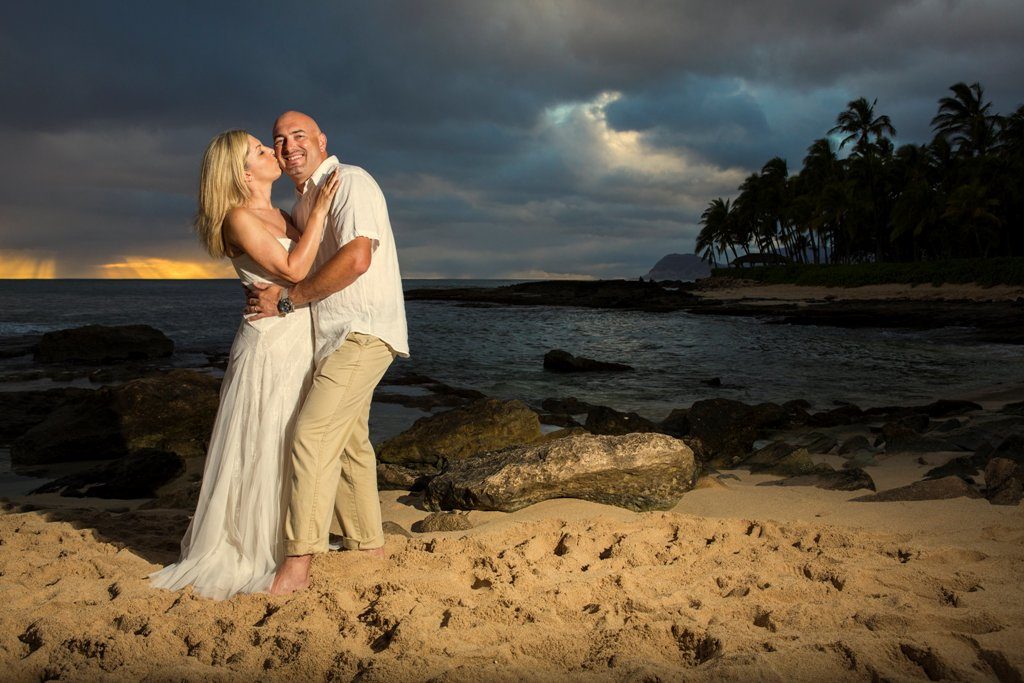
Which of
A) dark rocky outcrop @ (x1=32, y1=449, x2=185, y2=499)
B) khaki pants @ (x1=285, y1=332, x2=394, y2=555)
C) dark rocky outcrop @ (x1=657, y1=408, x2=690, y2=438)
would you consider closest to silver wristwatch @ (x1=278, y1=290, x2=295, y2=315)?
khaki pants @ (x1=285, y1=332, x2=394, y2=555)

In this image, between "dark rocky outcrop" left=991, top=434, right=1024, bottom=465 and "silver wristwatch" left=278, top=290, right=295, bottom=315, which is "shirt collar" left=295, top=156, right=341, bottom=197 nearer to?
"silver wristwatch" left=278, top=290, right=295, bottom=315

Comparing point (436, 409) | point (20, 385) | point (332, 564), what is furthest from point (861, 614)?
point (20, 385)

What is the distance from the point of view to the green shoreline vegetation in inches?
1432

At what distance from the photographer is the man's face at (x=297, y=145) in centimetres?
341

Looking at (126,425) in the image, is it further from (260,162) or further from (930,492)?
(930,492)

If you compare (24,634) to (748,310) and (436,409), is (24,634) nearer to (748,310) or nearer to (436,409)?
(436,409)

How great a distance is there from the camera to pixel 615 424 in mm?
8570

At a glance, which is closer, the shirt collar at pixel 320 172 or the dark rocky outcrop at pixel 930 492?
the shirt collar at pixel 320 172

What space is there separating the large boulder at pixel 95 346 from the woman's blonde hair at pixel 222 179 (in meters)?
17.2

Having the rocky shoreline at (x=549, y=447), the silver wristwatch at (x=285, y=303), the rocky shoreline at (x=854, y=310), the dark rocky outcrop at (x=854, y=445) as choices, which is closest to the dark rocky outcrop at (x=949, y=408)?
the rocky shoreline at (x=549, y=447)

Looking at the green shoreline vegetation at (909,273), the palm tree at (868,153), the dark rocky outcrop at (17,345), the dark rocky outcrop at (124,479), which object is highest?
the palm tree at (868,153)

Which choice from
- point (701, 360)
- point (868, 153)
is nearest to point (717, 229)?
point (868, 153)

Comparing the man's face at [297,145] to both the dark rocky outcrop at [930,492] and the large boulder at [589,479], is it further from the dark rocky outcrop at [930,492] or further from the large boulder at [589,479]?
the dark rocky outcrop at [930,492]

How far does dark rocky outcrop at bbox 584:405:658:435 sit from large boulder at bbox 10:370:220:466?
4.68m
